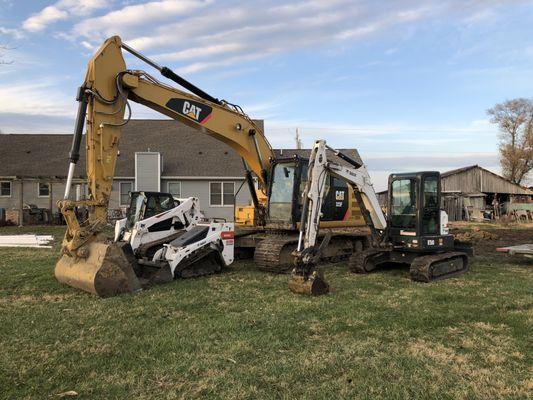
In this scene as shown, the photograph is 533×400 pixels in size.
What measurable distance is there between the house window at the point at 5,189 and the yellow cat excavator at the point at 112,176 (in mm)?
21101

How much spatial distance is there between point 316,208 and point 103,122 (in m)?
4.14

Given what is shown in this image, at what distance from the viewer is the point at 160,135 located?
98.7ft

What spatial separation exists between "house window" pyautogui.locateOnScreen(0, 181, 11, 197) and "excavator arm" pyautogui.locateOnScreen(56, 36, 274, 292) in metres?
21.9

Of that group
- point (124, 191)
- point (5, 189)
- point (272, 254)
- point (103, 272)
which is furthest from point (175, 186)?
point (103, 272)

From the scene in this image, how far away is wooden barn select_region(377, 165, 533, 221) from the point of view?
114 feet

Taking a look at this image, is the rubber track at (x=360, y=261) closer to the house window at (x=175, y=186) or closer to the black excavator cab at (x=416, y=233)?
the black excavator cab at (x=416, y=233)

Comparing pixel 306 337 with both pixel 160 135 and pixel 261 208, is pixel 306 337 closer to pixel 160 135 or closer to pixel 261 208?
pixel 261 208

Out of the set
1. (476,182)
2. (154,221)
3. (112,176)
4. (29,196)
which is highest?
(476,182)

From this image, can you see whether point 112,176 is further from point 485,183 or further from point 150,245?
point 485,183

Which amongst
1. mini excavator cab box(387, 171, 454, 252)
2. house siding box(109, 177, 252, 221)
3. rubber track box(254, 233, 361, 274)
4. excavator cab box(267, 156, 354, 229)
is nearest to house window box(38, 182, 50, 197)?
house siding box(109, 177, 252, 221)

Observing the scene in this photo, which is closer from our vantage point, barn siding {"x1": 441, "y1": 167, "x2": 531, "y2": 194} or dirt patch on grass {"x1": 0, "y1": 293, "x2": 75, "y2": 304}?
dirt patch on grass {"x1": 0, "y1": 293, "x2": 75, "y2": 304}

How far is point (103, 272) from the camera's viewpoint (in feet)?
24.8

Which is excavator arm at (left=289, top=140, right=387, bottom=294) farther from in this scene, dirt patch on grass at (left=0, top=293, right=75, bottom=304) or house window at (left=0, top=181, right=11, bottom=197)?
house window at (left=0, top=181, right=11, bottom=197)

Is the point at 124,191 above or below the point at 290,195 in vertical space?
above
